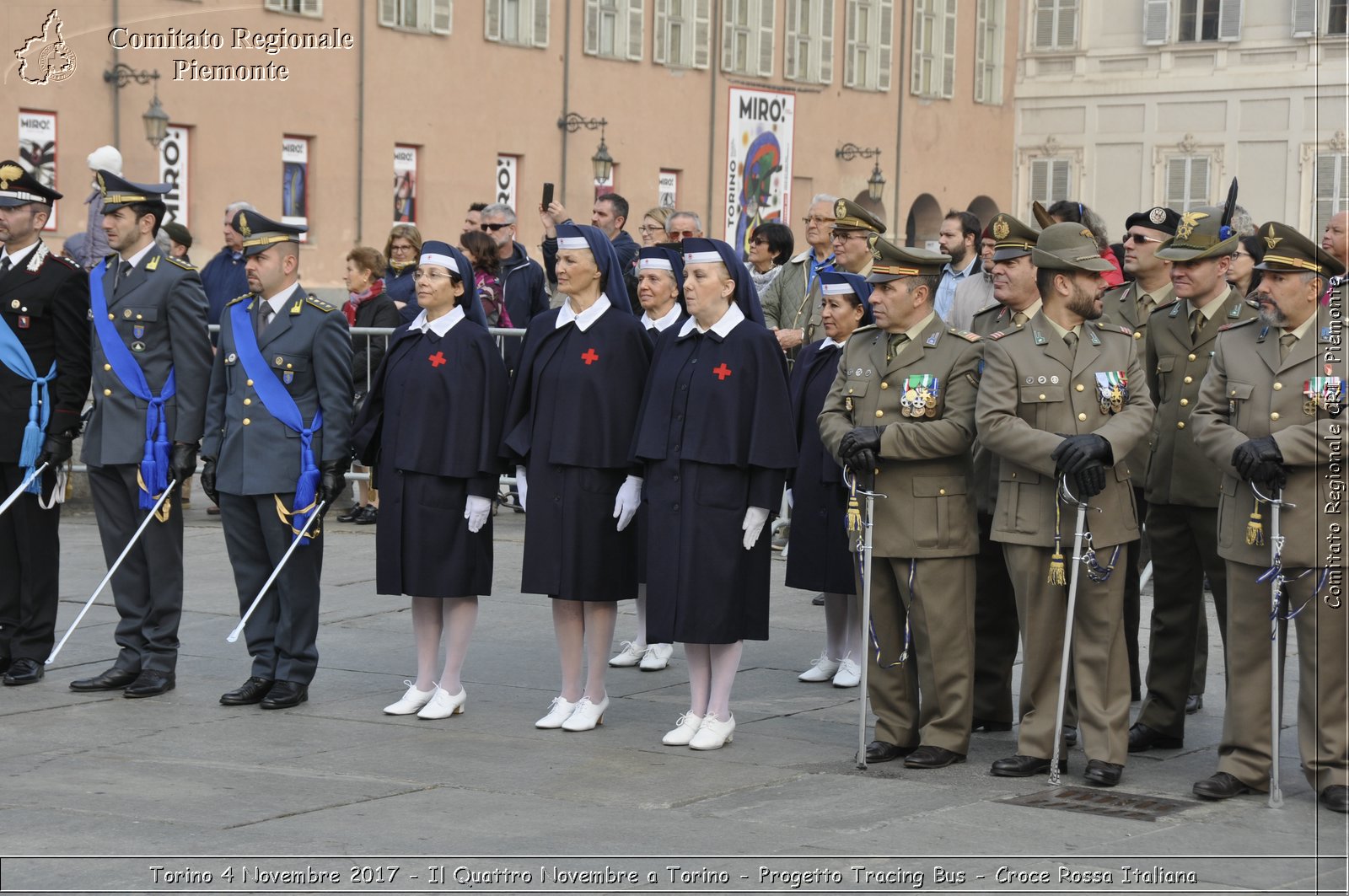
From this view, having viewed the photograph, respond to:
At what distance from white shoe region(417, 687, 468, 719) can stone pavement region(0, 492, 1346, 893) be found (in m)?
0.07

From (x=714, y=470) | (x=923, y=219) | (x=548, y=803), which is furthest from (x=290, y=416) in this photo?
(x=923, y=219)

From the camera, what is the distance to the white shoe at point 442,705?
335 inches

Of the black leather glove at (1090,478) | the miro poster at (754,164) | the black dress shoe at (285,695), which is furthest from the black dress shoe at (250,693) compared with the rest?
the miro poster at (754,164)

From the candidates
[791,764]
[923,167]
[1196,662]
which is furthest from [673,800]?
[923,167]

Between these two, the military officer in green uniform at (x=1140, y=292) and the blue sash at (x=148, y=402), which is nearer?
the military officer in green uniform at (x=1140, y=292)

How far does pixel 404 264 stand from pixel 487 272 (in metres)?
0.85

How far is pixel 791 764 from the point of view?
25.2ft

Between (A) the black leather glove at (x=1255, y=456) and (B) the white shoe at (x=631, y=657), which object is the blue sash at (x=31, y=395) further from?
(A) the black leather glove at (x=1255, y=456)

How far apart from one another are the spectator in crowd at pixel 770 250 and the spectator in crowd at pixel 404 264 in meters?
2.46

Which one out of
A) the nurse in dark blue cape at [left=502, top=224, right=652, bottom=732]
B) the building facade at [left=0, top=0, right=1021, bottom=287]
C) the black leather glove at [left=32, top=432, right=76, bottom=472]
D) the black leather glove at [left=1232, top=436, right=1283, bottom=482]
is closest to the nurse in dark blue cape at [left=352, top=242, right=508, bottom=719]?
the nurse in dark blue cape at [left=502, top=224, right=652, bottom=732]

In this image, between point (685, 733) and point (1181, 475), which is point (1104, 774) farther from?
point (685, 733)

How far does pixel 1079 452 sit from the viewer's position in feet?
23.3

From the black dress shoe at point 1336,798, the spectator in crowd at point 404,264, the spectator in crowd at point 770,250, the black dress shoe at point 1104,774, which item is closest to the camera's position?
the black dress shoe at point 1336,798

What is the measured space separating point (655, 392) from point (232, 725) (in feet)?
7.17
